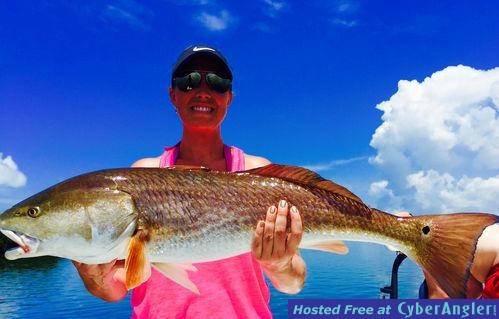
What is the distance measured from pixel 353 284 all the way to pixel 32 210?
2110 inches

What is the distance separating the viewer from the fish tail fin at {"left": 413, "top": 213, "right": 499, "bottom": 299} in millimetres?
3572

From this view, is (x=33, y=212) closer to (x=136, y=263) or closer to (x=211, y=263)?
(x=136, y=263)

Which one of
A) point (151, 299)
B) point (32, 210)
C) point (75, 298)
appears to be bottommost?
point (151, 299)

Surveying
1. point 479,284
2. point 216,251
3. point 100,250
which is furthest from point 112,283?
point 479,284

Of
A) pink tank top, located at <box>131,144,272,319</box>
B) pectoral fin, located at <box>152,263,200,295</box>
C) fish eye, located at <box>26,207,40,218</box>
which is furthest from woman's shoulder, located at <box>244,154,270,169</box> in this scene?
fish eye, located at <box>26,207,40,218</box>

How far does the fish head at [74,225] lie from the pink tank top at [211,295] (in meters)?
0.74

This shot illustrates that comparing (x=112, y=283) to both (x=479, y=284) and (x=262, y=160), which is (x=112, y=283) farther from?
(x=479, y=284)

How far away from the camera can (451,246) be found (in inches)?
146

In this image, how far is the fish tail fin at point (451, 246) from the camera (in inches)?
141

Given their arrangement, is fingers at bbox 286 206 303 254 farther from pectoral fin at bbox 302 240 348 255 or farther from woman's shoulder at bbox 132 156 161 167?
woman's shoulder at bbox 132 156 161 167

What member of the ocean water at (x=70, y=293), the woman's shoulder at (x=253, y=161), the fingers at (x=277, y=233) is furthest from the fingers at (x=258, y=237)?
the ocean water at (x=70, y=293)

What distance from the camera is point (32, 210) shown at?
12.1 feet

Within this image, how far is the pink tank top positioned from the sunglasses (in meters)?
1.66

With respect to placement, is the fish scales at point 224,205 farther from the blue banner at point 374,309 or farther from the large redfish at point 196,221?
the blue banner at point 374,309
